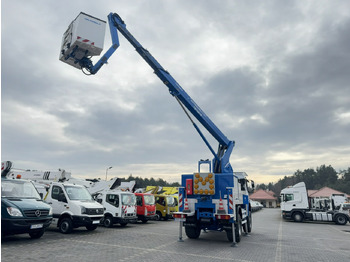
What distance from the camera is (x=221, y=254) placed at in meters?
8.12

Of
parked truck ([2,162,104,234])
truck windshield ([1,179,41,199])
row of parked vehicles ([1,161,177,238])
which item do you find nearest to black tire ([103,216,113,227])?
row of parked vehicles ([1,161,177,238])

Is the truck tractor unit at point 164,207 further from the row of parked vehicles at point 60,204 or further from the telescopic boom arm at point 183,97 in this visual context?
the telescopic boom arm at point 183,97

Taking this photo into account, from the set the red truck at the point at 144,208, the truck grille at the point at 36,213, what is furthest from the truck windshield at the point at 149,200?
the truck grille at the point at 36,213

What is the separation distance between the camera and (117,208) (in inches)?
559

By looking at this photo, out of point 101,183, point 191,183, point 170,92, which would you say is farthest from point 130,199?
point 170,92

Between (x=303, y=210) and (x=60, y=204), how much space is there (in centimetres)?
1939

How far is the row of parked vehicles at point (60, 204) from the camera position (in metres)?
8.28

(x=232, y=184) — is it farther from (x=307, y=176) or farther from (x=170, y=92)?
(x=307, y=176)

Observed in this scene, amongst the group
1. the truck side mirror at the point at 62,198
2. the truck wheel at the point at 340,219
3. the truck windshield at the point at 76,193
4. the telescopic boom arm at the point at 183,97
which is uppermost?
the telescopic boom arm at the point at 183,97

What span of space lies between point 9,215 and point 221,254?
21.9 ft

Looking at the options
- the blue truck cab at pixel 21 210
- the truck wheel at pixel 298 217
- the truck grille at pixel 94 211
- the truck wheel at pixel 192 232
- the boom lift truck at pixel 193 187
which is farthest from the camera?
the truck wheel at pixel 298 217

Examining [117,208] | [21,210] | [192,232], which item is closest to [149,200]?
[117,208]

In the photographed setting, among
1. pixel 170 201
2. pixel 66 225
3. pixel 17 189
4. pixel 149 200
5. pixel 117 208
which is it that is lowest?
pixel 66 225

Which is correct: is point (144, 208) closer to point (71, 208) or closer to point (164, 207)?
point (164, 207)
